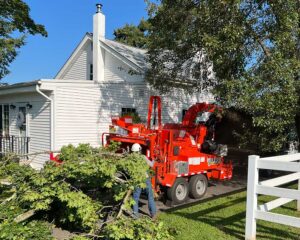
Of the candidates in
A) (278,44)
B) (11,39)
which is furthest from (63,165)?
(11,39)

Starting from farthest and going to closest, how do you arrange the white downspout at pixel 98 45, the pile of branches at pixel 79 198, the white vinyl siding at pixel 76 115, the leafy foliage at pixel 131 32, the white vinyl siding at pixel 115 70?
the leafy foliage at pixel 131 32
the white downspout at pixel 98 45
the white vinyl siding at pixel 115 70
the white vinyl siding at pixel 76 115
the pile of branches at pixel 79 198

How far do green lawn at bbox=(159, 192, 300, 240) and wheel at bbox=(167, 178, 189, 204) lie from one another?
2.12 feet

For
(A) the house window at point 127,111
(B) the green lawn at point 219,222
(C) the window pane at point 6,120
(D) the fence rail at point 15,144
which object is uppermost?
(A) the house window at point 127,111

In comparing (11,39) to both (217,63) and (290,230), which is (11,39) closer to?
(217,63)

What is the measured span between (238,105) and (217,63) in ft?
4.07

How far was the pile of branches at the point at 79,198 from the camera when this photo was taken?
14.3 feet

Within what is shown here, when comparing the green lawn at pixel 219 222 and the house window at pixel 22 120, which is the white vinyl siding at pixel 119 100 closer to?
the house window at pixel 22 120

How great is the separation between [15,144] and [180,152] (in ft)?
28.1

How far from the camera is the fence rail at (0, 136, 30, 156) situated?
1505cm

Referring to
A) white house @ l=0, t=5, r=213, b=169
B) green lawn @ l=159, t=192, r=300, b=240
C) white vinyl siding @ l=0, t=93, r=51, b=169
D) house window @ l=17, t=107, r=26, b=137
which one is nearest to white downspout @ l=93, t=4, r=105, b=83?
white house @ l=0, t=5, r=213, b=169

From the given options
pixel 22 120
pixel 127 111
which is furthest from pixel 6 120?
pixel 127 111

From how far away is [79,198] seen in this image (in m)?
4.68

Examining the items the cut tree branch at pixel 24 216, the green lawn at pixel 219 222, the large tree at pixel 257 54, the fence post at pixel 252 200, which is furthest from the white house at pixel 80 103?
the fence post at pixel 252 200

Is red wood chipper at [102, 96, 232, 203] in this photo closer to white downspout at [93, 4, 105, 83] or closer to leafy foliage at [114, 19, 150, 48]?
white downspout at [93, 4, 105, 83]
